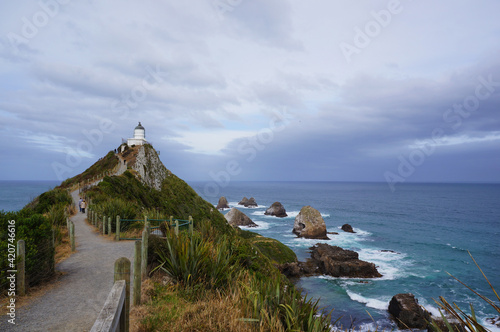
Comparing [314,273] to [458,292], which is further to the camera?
[314,273]

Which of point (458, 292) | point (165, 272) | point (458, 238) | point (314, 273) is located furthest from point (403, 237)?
point (165, 272)

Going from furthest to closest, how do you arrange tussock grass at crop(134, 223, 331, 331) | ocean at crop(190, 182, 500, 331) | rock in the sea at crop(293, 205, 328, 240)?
rock in the sea at crop(293, 205, 328, 240) → ocean at crop(190, 182, 500, 331) → tussock grass at crop(134, 223, 331, 331)

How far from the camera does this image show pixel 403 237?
5612cm

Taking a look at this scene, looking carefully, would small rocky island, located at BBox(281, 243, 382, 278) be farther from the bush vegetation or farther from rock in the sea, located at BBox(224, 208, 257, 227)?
the bush vegetation

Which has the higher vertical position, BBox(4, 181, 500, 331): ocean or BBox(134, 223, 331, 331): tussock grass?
BBox(134, 223, 331, 331): tussock grass

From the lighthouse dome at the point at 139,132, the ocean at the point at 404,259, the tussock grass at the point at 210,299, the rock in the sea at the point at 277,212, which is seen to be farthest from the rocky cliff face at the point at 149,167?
the tussock grass at the point at 210,299

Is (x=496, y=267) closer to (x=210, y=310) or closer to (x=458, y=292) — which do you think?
(x=458, y=292)

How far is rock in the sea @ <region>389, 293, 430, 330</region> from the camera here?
66.8 feet

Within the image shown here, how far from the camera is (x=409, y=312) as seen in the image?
20.8m

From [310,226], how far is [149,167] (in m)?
30.3

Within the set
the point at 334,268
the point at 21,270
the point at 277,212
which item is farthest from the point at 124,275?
the point at 277,212

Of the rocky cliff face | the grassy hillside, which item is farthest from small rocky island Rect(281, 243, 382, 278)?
the rocky cliff face

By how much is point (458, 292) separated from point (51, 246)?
34770 mm

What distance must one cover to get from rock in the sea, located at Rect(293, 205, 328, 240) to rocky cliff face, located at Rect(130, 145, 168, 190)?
26.6m
